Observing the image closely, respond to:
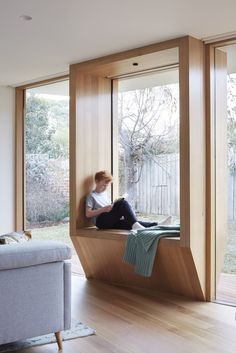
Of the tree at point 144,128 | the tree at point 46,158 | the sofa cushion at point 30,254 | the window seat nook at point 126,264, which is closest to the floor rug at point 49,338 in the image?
the sofa cushion at point 30,254

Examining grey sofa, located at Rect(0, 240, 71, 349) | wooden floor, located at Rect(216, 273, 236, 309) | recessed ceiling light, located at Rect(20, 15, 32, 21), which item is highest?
recessed ceiling light, located at Rect(20, 15, 32, 21)

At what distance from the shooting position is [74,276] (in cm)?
520

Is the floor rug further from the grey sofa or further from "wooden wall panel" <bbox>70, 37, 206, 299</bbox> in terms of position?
"wooden wall panel" <bbox>70, 37, 206, 299</bbox>

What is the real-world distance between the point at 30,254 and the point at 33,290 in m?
0.24

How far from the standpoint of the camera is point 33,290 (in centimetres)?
284

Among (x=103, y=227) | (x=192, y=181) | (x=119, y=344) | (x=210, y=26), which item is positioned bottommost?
(x=119, y=344)

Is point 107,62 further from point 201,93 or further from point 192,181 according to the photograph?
point 192,181

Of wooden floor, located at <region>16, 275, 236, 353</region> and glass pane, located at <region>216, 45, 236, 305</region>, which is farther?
glass pane, located at <region>216, 45, 236, 305</region>

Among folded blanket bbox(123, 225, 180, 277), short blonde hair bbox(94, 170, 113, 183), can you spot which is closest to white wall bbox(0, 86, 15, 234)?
short blonde hair bbox(94, 170, 113, 183)

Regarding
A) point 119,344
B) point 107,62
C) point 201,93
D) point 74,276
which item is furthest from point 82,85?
point 119,344

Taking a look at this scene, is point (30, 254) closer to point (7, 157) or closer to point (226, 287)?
point (226, 287)

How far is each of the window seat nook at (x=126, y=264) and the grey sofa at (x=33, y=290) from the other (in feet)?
4.49

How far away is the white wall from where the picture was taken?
6160 mm

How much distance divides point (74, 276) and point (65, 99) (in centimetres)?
225
